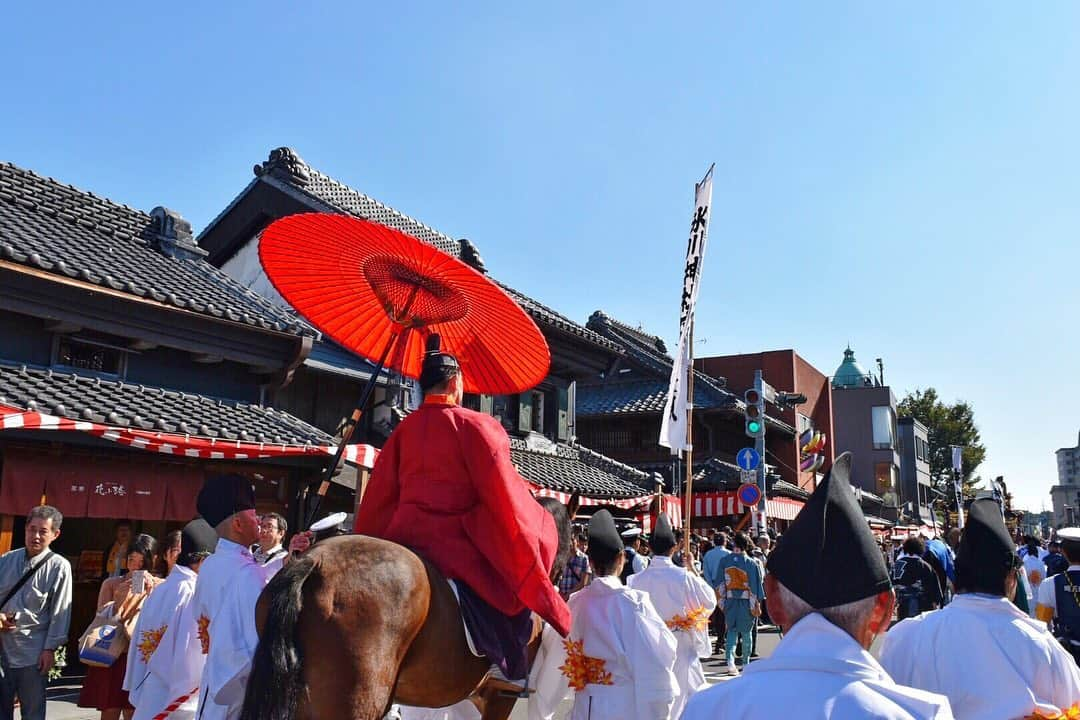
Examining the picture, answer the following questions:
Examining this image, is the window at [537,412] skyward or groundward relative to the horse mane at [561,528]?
skyward

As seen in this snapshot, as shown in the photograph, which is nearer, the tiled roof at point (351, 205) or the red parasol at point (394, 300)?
the red parasol at point (394, 300)

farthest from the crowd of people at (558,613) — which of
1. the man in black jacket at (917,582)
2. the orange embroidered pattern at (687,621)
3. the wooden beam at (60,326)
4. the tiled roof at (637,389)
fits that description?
the tiled roof at (637,389)

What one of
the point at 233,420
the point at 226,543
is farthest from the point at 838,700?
the point at 233,420

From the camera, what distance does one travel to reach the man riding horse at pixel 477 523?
13.8ft

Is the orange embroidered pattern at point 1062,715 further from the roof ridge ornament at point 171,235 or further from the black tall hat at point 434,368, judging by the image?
the roof ridge ornament at point 171,235

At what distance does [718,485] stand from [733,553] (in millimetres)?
13577

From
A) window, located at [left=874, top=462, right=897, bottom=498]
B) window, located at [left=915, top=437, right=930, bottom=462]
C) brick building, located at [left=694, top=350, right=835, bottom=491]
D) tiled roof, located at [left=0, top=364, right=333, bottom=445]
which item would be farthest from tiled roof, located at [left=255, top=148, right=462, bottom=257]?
window, located at [left=915, top=437, right=930, bottom=462]

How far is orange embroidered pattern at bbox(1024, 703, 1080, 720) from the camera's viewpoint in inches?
120

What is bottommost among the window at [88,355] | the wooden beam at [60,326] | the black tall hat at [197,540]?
the black tall hat at [197,540]

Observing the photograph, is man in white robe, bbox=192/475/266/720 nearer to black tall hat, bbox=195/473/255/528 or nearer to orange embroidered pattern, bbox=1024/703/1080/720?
black tall hat, bbox=195/473/255/528

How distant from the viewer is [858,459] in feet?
173

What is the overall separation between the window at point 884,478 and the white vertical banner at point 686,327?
155 feet

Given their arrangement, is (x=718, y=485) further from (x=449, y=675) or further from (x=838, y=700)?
(x=838, y=700)

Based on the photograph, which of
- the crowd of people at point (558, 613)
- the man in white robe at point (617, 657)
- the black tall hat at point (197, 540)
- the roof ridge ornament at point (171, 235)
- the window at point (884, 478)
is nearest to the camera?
the crowd of people at point (558, 613)
